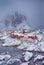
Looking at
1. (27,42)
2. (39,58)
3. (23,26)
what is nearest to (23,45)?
(27,42)

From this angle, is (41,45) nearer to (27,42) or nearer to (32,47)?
(32,47)

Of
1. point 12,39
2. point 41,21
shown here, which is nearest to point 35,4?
point 41,21

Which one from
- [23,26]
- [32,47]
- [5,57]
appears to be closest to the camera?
[5,57]

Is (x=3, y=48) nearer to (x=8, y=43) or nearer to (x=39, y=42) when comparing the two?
(x=8, y=43)

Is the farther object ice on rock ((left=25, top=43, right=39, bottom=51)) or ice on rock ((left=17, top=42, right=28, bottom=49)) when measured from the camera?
ice on rock ((left=17, top=42, right=28, bottom=49))

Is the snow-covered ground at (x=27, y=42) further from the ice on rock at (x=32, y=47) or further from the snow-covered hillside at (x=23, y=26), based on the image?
the snow-covered hillside at (x=23, y=26)

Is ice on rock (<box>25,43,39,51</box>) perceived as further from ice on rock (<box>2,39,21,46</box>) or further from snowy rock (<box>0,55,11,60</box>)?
snowy rock (<box>0,55,11,60</box>)

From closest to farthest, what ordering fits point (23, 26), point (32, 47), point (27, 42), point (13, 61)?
1. point (13, 61)
2. point (32, 47)
3. point (27, 42)
4. point (23, 26)

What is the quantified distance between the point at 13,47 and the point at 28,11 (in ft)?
5.14

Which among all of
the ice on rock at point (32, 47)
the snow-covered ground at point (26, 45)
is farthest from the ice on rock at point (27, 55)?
the ice on rock at point (32, 47)

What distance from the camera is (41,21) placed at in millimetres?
3924

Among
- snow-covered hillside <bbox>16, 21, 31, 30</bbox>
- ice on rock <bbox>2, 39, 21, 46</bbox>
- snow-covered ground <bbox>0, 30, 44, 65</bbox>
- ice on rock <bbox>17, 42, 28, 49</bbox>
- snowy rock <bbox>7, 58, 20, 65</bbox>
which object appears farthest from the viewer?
snow-covered hillside <bbox>16, 21, 31, 30</bbox>

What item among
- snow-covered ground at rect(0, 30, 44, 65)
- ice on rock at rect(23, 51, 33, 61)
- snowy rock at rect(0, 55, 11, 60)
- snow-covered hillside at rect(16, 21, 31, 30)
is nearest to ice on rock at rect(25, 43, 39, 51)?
snow-covered ground at rect(0, 30, 44, 65)

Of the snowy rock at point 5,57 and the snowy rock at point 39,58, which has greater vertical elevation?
the snowy rock at point 5,57
